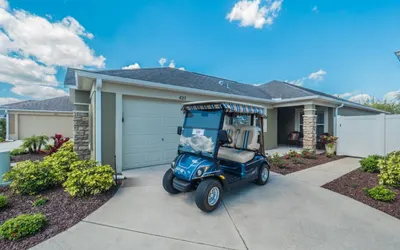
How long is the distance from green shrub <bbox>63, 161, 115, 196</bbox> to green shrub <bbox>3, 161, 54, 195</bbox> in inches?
30.7

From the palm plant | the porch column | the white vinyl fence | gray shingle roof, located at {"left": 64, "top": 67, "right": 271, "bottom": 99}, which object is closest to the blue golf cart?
gray shingle roof, located at {"left": 64, "top": 67, "right": 271, "bottom": 99}

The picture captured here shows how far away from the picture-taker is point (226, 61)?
1271 centimetres

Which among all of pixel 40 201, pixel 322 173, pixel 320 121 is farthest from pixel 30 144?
pixel 320 121

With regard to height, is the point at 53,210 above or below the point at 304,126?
below

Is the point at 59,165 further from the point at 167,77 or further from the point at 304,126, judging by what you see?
the point at 304,126

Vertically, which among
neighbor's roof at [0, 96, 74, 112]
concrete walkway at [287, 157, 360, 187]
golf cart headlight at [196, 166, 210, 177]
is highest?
neighbor's roof at [0, 96, 74, 112]

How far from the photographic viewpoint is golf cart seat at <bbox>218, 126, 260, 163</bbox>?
13.0ft

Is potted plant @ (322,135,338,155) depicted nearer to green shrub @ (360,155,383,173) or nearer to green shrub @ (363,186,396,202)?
green shrub @ (360,155,383,173)

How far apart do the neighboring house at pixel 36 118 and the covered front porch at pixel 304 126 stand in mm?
17943

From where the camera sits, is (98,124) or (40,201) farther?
(98,124)

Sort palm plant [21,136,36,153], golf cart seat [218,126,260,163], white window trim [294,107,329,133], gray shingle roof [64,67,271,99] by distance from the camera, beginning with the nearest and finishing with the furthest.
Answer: golf cart seat [218,126,260,163] → gray shingle roof [64,67,271,99] → palm plant [21,136,36,153] → white window trim [294,107,329,133]

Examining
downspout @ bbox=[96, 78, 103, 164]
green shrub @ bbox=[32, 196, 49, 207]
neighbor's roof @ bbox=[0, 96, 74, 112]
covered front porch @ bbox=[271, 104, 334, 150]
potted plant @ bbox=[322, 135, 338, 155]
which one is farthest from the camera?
neighbor's roof @ bbox=[0, 96, 74, 112]

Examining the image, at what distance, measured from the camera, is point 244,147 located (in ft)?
14.7

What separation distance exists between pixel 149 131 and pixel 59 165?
2511 mm
